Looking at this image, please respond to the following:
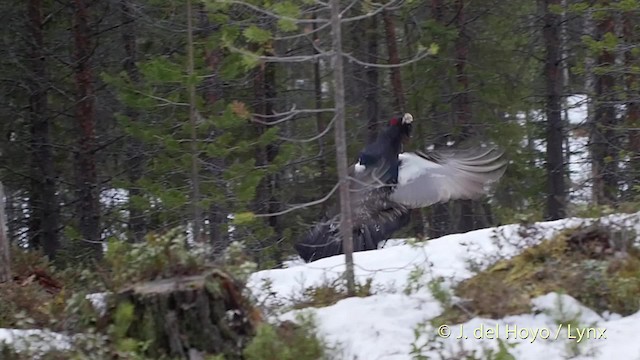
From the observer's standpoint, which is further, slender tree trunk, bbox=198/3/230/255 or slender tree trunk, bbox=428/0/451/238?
slender tree trunk, bbox=428/0/451/238

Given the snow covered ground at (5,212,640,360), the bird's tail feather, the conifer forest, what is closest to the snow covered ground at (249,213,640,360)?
the snow covered ground at (5,212,640,360)

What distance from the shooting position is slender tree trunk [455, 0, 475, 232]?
65.2 ft

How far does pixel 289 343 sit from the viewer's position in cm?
593

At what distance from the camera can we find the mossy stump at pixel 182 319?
597 centimetres

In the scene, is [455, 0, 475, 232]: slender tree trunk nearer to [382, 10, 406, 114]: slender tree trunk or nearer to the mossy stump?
[382, 10, 406, 114]: slender tree trunk

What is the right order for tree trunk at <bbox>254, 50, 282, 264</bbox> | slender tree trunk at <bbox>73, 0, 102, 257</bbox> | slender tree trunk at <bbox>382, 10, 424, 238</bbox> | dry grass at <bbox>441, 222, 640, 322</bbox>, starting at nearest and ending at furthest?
1. dry grass at <bbox>441, 222, 640, 322</bbox>
2. slender tree trunk at <bbox>73, 0, 102, 257</bbox>
3. tree trunk at <bbox>254, 50, 282, 264</bbox>
4. slender tree trunk at <bbox>382, 10, 424, 238</bbox>

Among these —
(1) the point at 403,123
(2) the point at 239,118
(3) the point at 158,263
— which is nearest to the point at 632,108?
(1) the point at 403,123

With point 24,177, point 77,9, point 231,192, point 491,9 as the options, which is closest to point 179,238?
point 231,192

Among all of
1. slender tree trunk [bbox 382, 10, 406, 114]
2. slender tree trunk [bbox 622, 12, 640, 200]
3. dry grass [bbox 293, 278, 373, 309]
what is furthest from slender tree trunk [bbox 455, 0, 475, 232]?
dry grass [bbox 293, 278, 373, 309]

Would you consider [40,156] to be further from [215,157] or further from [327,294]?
[327,294]

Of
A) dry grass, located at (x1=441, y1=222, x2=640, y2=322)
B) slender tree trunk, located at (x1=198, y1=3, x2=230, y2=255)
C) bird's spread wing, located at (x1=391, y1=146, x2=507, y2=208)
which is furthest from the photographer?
slender tree trunk, located at (x1=198, y1=3, x2=230, y2=255)

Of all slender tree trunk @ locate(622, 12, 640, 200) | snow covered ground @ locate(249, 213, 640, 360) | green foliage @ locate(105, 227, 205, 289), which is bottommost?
snow covered ground @ locate(249, 213, 640, 360)

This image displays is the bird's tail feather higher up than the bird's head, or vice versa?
the bird's head

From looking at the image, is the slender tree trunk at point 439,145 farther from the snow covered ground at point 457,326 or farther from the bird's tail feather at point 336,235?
the snow covered ground at point 457,326
